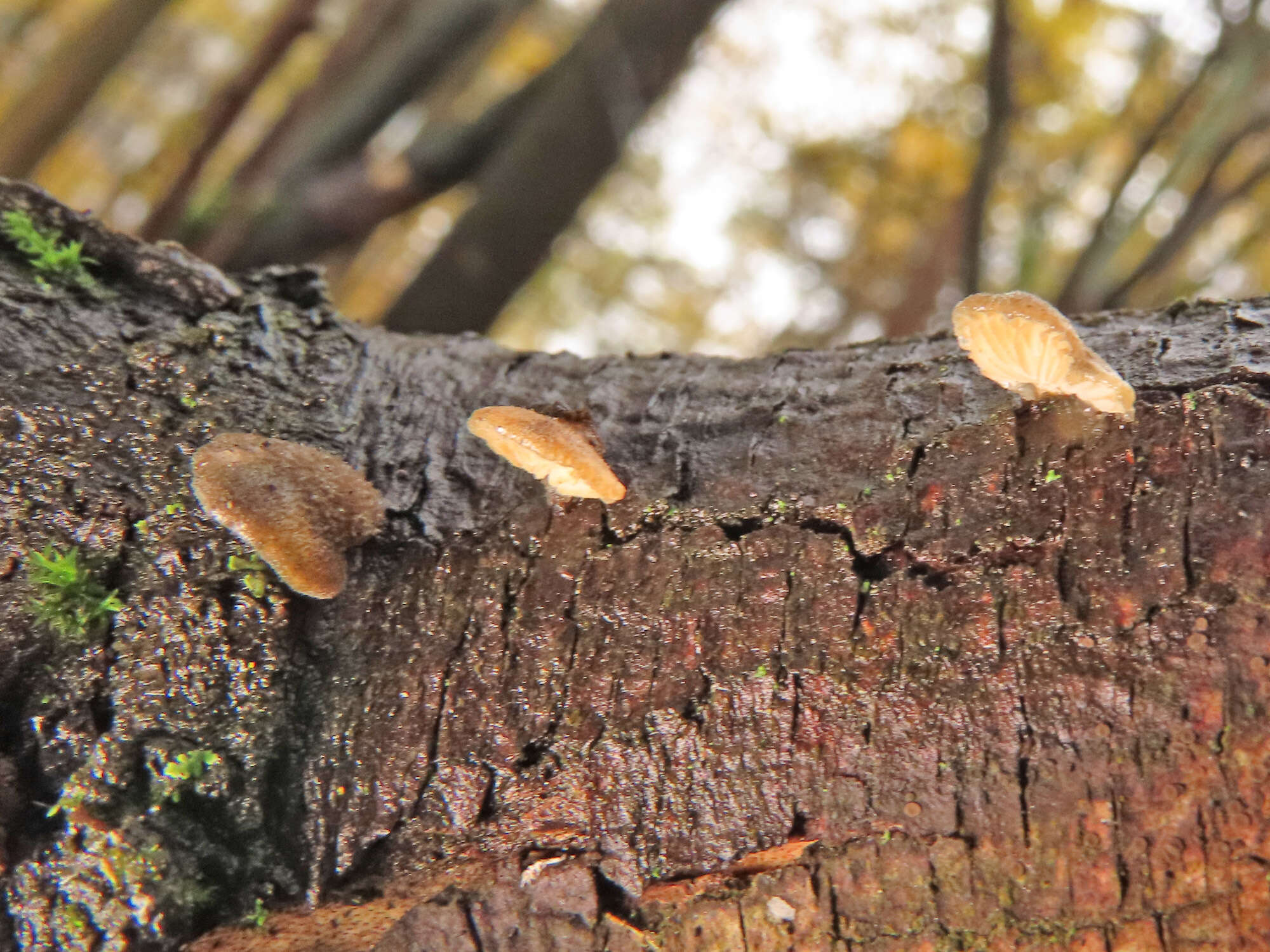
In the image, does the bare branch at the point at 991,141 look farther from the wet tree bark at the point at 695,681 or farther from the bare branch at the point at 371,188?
the bare branch at the point at 371,188

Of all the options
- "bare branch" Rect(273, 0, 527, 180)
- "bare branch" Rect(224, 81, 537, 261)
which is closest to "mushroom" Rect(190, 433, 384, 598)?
"bare branch" Rect(224, 81, 537, 261)

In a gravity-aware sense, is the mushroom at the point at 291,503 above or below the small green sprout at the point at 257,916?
above

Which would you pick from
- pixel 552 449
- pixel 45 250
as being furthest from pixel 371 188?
pixel 552 449

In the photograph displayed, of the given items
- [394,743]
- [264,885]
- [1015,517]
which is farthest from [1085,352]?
[264,885]

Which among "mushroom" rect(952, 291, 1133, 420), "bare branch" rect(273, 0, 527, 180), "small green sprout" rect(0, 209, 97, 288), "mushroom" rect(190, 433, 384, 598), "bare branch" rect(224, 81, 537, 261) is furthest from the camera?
"bare branch" rect(273, 0, 527, 180)

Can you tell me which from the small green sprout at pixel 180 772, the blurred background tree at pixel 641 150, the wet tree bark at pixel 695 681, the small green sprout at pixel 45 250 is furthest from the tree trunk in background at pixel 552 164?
the small green sprout at pixel 180 772

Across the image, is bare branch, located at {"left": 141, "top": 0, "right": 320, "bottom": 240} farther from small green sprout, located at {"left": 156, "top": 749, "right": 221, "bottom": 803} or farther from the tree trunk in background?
small green sprout, located at {"left": 156, "top": 749, "right": 221, "bottom": 803}

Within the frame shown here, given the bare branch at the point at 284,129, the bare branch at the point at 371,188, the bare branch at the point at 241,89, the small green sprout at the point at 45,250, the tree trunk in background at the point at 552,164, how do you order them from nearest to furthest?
the small green sprout at the point at 45,250, the bare branch at the point at 241,89, the bare branch at the point at 284,129, the tree trunk in background at the point at 552,164, the bare branch at the point at 371,188
